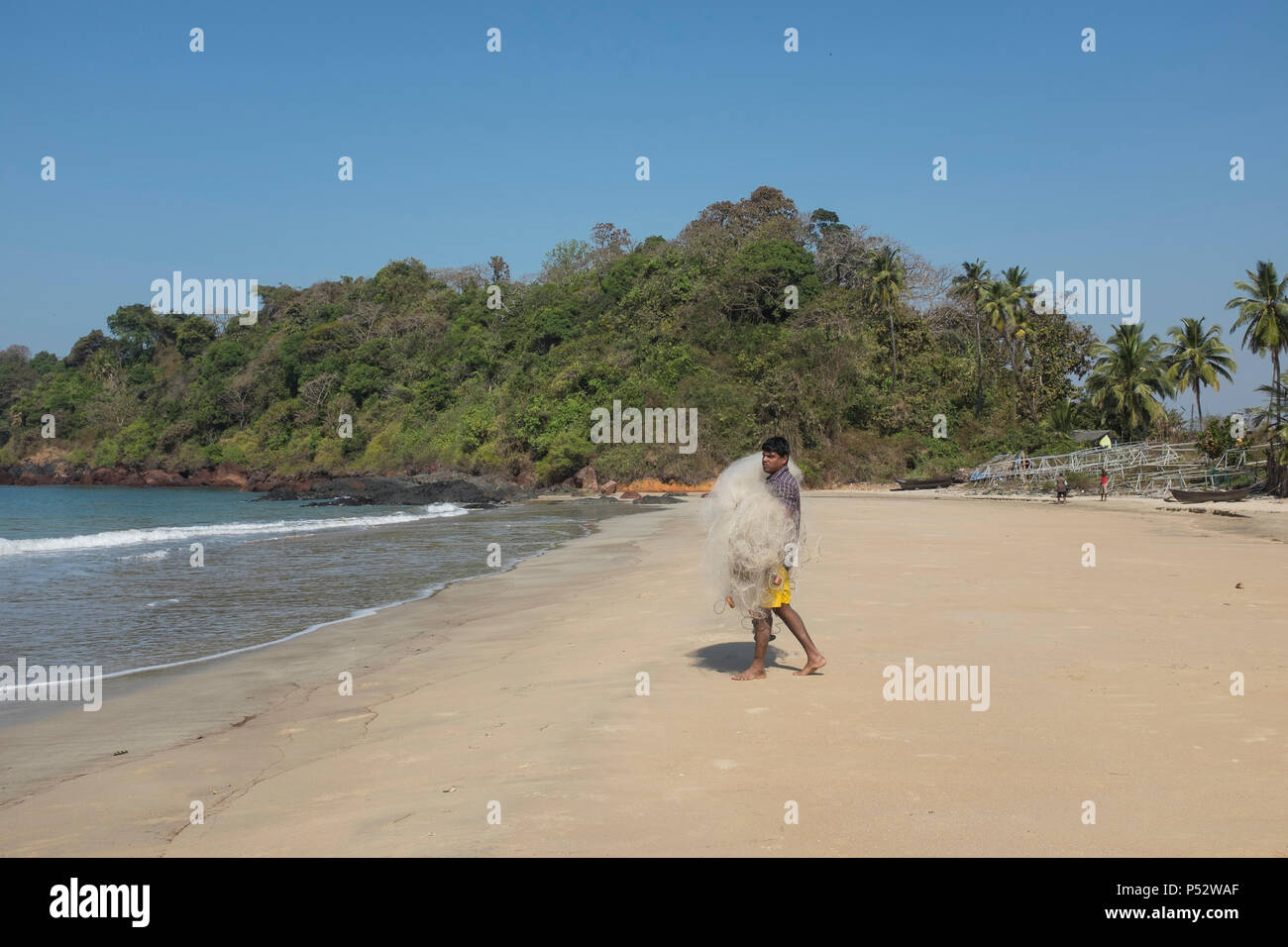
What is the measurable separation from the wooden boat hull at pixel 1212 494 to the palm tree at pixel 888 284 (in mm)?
21498

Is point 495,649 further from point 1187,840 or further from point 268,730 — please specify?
point 1187,840

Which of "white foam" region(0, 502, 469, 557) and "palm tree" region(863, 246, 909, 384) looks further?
"palm tree" region(863, 246, 909, 384)

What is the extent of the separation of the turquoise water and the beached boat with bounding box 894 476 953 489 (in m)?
15.9

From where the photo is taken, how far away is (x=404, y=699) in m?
6.92

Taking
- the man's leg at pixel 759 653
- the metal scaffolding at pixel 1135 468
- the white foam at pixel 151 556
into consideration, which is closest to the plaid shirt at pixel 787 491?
the man's leg at pixel 759 653

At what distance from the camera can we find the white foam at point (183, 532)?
22.1 meters

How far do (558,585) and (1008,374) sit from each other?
44.5 m

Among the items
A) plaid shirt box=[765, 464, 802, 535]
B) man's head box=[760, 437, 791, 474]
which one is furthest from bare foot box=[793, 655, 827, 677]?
man's head box=[760, 437, 791, 474]

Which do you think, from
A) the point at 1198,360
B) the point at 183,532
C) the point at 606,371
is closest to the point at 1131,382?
the point at 1198,360

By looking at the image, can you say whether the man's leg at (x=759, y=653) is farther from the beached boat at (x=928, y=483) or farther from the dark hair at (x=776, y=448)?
the beached boat at (x=928, y=483)

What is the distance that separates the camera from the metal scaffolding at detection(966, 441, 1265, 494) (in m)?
30.6

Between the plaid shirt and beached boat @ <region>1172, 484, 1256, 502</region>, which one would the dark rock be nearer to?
beached boat @ <region>1172, 484, 1256, 502</region>

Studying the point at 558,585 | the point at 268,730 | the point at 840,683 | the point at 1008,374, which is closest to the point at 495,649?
the point at 268,730

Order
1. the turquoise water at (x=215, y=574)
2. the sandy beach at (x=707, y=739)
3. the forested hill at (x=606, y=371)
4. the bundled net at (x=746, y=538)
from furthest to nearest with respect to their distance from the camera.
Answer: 1. the forested hill at (x=606, y=371)
2. the turquoise water at (x=215, y=574)
3. the bundled net at (x=746, y=538)
4. the sandy beach at (x=707, y=739)
